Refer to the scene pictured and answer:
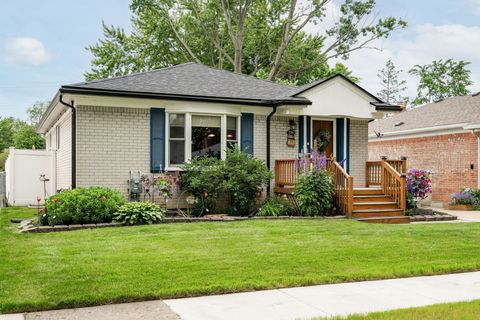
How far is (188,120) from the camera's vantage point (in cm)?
1206

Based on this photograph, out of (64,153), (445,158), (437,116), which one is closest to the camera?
(64,153)

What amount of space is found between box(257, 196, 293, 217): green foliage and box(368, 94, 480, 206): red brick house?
8.45 metres

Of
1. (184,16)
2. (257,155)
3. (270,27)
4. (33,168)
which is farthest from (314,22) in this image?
(33,168)

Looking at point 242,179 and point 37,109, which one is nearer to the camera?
point 242,179

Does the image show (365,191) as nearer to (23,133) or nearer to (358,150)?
(358,150)

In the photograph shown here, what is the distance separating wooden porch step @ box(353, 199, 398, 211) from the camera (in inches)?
461

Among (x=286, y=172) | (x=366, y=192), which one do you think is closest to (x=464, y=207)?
(x=366, y=192)

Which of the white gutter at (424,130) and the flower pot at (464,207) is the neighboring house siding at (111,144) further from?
the white gutter at (424,130)

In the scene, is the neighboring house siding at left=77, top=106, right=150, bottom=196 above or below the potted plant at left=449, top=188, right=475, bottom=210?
above

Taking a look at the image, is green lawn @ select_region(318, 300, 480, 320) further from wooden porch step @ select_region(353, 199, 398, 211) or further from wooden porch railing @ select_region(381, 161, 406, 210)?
wooden porch railing @ select_region(381, 161, 406, 210)

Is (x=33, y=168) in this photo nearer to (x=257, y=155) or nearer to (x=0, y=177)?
(x=0, y=177)

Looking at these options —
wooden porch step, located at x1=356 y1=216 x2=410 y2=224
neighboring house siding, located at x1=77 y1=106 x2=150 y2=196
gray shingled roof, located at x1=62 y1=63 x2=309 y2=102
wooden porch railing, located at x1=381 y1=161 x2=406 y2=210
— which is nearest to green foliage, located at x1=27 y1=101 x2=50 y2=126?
gray shingled roof, located at x1=62 y1=63 x2=309 y2=102

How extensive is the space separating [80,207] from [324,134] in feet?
24.1

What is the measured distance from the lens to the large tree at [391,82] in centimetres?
4959
